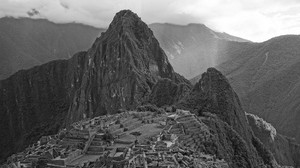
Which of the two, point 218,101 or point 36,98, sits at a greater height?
point 218,101

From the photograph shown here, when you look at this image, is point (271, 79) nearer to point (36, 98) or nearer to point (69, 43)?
point (36, 98)

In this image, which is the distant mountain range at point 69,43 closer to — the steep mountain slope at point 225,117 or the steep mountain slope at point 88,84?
the steep mountain slope at point 88,84

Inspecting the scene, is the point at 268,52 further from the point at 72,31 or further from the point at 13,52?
the point at 13,52

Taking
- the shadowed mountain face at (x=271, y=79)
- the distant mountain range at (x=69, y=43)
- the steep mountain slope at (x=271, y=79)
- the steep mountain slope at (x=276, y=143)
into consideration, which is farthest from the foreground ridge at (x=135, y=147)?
the distant mountain range at (x=69, y=43)

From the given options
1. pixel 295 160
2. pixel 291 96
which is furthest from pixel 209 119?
pixel 291 96

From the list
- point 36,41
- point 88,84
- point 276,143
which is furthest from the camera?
point 36,41

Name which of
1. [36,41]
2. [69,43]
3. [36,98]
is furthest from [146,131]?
[69,43]
